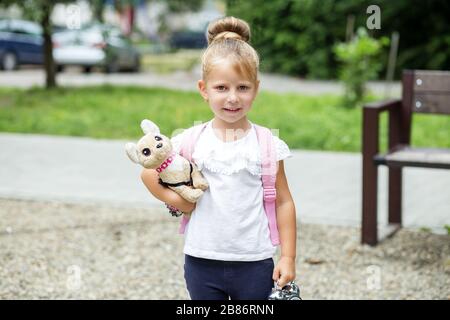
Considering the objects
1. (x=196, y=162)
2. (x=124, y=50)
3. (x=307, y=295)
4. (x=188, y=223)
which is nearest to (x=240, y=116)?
(x=196, y=162)

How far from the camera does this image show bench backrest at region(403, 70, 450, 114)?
19.3ft

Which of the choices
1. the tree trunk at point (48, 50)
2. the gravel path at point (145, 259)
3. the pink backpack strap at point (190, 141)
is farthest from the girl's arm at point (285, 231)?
the tree trunk at point (48, 50)

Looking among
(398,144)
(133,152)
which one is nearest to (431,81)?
(398,144)

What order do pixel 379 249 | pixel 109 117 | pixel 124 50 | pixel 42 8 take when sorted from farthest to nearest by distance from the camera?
pixel 124 50, pixel 42 8, pixel 109 117, pixel 379 249

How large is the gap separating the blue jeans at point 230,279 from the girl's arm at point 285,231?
0.05 meters

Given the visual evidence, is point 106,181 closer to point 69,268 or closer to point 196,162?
point 69,268

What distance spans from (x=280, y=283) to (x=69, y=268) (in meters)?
2.61

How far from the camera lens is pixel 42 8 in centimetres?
1416

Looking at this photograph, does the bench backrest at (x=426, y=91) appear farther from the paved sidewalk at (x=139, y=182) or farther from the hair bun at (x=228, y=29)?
the hair bun at (x=228, y=29)

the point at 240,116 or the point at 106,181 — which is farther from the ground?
the point at 240,116

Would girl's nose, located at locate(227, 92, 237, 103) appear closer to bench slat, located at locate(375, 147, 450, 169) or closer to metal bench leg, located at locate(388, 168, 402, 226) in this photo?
bench slat, located at locate(375, 147, 450, 169)

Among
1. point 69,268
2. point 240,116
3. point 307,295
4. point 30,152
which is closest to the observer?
point 240,116

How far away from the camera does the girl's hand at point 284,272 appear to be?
2.75 meters
